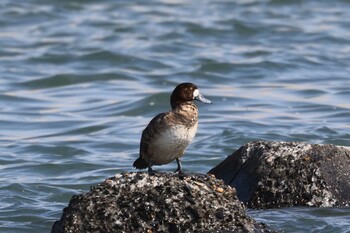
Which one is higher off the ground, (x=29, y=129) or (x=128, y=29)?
(x=128, y=29)

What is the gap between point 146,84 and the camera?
17.1 m

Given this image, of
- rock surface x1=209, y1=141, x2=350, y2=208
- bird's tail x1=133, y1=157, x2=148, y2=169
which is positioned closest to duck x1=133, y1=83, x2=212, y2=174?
bird's tail x1=133, y1=157, x2=148, y2=169

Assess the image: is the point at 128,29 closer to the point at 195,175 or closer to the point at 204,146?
the point at 204,146

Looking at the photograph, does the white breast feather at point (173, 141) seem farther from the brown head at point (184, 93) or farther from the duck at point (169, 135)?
the brown head at point (184, 93)

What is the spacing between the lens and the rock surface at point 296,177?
8383 mm

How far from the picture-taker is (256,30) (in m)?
21.1

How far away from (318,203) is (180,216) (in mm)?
1721

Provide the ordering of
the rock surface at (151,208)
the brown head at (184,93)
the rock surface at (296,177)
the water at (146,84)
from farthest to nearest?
the water at (146,84)
the rock surface at (296,177)
the brown head at (184,93)
the rock surface at (151,208)

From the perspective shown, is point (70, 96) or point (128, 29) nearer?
point (70, 96)

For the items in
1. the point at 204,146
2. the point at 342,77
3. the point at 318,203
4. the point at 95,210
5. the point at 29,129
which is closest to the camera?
the point at 95,210

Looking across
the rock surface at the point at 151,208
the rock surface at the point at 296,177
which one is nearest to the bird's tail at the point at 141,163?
the rock surface at the point at 151,208

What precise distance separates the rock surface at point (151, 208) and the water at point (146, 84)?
1010 mm

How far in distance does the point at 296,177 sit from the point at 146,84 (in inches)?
351

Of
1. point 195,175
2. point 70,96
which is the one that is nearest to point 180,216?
point 195,175
